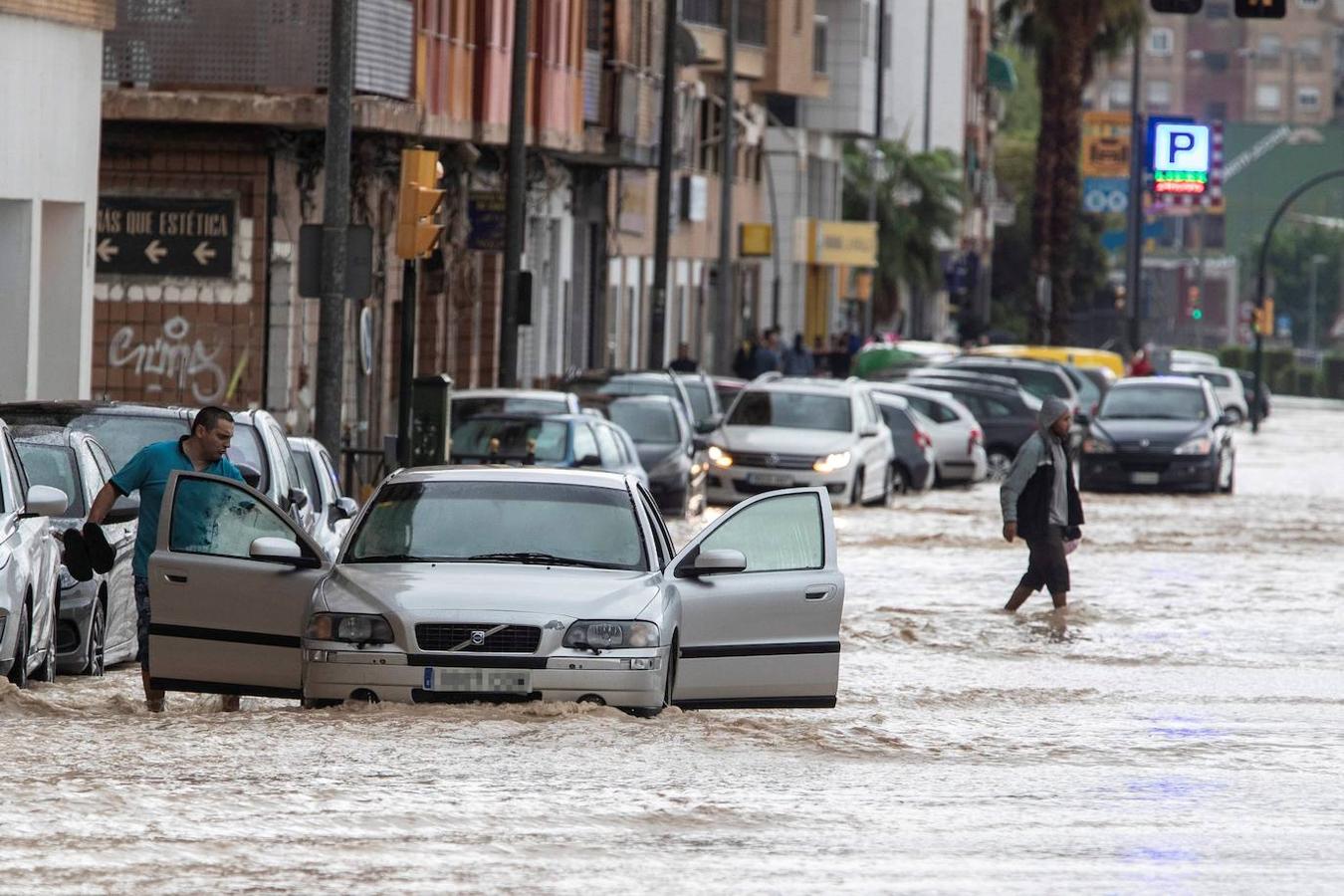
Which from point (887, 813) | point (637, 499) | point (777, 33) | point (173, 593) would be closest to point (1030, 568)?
point (637, 499)

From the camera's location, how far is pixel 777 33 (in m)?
69.1

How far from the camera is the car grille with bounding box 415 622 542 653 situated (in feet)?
41.6

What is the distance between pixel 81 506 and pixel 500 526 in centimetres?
327

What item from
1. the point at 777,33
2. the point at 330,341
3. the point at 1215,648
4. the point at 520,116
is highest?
the point at 777,33

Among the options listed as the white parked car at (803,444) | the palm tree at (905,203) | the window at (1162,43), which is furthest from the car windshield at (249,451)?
the window at (1162,43)

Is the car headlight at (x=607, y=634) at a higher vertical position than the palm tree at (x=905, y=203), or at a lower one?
lower

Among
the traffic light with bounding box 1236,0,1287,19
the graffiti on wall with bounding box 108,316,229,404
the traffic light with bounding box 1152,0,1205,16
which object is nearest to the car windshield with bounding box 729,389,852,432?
the graffiti on wall with bounding box 108,316,229,404

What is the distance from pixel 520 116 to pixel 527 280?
223cm

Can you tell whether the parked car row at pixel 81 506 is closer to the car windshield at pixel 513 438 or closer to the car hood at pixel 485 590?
the car hood at pixel 485 590

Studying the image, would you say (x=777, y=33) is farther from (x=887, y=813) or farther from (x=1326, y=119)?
(x=1326, y=119)

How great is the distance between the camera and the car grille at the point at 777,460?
34.9 m

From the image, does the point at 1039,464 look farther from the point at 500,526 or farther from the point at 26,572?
the point at 26,572

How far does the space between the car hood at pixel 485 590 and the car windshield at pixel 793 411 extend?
22.7m

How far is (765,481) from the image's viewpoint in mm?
34875
